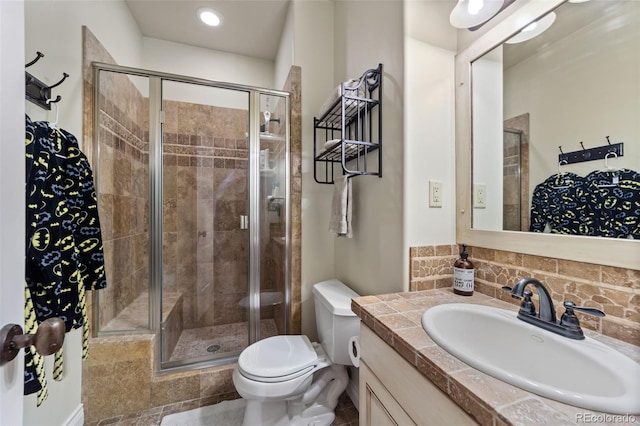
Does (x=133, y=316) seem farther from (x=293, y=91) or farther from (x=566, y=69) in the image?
(x=566, y=69)

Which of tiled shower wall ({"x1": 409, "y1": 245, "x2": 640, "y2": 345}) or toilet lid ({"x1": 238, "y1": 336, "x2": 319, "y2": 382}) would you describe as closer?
tiled shower wall ({"x1": 409, "y1": 245, "x2": 640, "y2": 345})

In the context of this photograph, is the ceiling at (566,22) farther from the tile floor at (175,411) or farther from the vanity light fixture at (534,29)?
the tile floor at (175,411)

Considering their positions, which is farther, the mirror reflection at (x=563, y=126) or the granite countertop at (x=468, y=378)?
the mirror reflection at (x=563, y=126)

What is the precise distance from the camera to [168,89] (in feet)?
5.84

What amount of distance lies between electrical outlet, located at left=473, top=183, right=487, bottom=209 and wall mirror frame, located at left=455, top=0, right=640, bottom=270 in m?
0.02

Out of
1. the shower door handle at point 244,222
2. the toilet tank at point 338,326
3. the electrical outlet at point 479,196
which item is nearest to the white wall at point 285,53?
the shower door handle at point 244,222

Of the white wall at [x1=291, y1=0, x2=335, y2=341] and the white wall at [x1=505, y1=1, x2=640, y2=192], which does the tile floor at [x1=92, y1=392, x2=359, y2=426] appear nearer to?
the white wall at [x1=291, y1=0, x2=335, y2=341]

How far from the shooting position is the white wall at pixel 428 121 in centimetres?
108

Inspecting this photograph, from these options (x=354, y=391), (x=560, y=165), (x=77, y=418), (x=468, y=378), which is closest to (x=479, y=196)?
(x=560, y=165)

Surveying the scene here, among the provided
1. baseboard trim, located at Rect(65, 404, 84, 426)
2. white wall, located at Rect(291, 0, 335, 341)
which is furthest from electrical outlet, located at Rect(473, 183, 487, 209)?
baseboard trim, located at Rect(65, 404, 84, 426)

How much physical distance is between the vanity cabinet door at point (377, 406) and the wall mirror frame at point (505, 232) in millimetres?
670

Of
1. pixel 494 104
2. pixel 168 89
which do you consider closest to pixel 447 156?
pixel 494 104

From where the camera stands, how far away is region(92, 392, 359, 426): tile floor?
53.7 inches

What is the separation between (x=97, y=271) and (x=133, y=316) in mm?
693
